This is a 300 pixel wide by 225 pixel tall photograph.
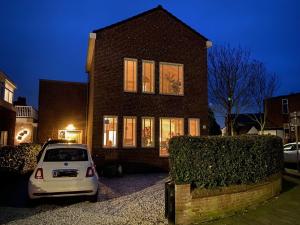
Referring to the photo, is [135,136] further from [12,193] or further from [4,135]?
[4,135]

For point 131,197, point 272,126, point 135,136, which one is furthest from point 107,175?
point 272,126

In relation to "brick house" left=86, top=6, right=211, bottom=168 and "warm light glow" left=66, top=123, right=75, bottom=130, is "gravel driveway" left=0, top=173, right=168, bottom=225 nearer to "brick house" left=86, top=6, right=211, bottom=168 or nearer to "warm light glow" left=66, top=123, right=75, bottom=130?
"brick house" left=86, top=6, right=211, bottom=168

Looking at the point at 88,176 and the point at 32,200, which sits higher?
the point at 88,176

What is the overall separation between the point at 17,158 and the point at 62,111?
392 inches

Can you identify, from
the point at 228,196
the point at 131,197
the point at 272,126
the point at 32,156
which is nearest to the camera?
the point at 228,196

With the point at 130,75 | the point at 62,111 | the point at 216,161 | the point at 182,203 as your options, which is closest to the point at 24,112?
the point at 62,111

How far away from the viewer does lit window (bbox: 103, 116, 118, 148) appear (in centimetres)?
1680

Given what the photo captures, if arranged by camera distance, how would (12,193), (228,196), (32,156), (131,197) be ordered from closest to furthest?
(228,196), (131,197), (12,193), (32,156)

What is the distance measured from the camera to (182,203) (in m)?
6.83

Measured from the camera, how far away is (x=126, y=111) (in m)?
17.3

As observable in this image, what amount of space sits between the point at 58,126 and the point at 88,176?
15.6m

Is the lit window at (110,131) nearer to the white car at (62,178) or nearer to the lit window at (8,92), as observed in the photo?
the white car at (62,178)

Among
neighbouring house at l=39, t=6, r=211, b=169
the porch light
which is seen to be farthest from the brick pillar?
the porch light

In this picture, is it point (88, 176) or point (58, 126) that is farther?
point (58, 126)
